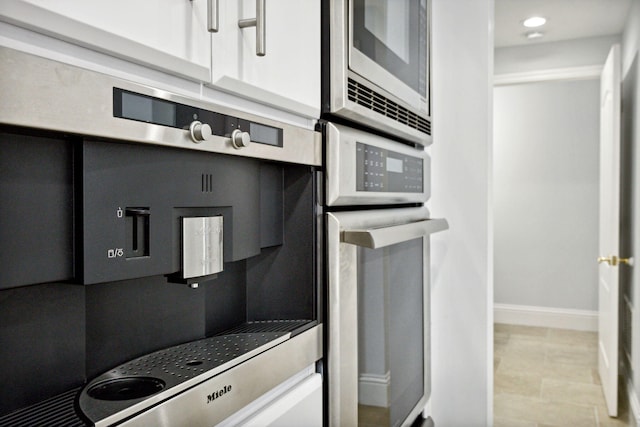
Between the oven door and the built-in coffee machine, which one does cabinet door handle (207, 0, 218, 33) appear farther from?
the oven door

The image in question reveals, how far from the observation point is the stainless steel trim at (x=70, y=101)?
0.44 m

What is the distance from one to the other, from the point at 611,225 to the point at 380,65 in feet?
7.83

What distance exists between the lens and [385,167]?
3.86 ft

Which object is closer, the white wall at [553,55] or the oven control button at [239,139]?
the oven control button at [239,139]

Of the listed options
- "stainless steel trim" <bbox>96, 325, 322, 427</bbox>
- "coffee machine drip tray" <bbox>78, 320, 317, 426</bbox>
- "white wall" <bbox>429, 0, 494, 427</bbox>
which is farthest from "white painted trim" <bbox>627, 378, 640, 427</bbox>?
"coffee machine drip tray" <bbox>78, 320, 317, 426</bbox>

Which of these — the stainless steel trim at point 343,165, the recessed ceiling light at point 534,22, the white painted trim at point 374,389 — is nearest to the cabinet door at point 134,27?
the stainless steel trim at point 343,165

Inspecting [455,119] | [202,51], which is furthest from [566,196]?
[202,51]

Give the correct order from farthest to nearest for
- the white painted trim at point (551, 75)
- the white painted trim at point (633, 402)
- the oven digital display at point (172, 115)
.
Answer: the white painted trim at point (551, 75) < the white painted trim at point (633, 402) < the oven digital display at point (172, 115)

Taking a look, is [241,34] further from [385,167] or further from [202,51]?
[385,167]

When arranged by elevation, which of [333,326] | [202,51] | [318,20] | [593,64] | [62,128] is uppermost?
[593,64]

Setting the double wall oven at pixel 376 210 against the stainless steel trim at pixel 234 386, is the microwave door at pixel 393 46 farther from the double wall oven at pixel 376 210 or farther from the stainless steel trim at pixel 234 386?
the stainless steel trim at pixel 234 386

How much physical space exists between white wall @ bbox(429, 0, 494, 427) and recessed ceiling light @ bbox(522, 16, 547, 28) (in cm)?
208

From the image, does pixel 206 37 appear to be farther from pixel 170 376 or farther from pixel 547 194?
pixel 547 194

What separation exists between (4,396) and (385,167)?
83 centimetres
